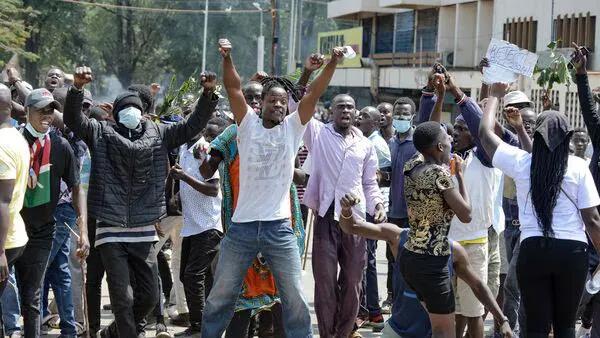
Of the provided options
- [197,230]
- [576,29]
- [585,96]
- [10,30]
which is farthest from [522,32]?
[585,96]

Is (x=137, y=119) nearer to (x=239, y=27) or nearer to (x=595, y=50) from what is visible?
(x=595, y=50)

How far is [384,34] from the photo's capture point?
156 feet

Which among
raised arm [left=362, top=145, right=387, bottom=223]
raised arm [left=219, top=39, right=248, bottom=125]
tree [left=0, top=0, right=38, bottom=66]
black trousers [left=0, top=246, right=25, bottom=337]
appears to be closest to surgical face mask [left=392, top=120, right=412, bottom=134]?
raised arm [left=362, top=145, right=387, bottom=223]

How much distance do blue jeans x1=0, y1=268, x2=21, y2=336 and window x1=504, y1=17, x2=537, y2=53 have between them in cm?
2504

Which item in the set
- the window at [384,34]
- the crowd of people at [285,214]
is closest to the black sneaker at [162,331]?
the crowd of people at [285,214]

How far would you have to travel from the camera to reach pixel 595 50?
27.6m

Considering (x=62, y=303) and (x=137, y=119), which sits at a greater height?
(x=137, y=119)

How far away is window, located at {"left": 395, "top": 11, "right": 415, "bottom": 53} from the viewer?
4344cm

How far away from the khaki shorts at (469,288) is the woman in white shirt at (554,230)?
3.80 ft

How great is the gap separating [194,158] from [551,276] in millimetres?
3482

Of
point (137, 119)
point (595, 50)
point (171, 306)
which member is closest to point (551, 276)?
point (137, 119)

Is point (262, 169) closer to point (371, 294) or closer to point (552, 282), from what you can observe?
point (552, 282)

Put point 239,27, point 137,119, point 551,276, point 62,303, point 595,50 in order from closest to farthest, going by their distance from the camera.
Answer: point 551,276
point 137,119
point 62,303
point 595,50
point 239,27

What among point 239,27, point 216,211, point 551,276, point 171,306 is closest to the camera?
point 551,276
